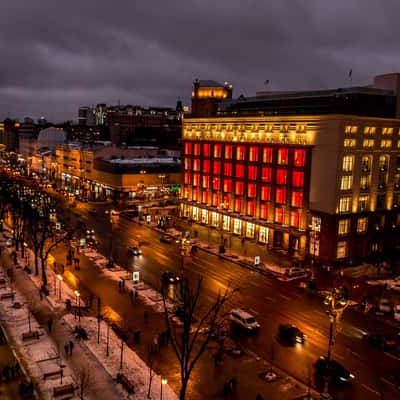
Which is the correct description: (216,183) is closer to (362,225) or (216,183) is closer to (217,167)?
(217,167)

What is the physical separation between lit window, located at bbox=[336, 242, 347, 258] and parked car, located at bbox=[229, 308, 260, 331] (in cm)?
2966

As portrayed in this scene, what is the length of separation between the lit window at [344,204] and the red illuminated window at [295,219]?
25.5ft

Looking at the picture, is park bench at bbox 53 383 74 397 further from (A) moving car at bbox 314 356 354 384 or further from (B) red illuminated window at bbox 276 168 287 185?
(B) red illuminated window at bbox 276 168 287 185

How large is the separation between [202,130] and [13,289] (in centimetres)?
5692

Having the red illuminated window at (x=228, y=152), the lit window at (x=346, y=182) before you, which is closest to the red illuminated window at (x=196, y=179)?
the red illuminated window at (x=228, y=152)

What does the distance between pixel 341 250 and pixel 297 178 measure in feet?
45.8

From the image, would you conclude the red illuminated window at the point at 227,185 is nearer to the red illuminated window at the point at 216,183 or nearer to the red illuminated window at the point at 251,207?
the red illuminated window at the point at 216,183

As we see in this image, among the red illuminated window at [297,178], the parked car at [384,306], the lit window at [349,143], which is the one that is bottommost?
the parked car at [384,306]

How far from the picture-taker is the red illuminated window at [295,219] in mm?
75188

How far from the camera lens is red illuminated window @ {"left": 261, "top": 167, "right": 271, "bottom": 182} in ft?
267

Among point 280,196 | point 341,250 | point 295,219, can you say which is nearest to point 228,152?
point 280,196

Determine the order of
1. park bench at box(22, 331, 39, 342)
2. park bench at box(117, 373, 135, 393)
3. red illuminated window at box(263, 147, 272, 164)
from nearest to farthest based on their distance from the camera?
1. park bench at box(117, 373, 135, 393)
2. park bench at box(22, 331, 39, 342)
3. red illuminated window at box(263, 147, 272, 164)

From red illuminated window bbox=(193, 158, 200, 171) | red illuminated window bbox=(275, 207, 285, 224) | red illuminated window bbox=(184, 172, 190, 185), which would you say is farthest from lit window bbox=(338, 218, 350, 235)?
red illuminated window bbox=(184, 172, 190, 185)

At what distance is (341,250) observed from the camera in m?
69.9
